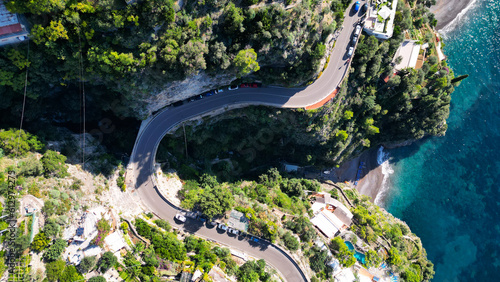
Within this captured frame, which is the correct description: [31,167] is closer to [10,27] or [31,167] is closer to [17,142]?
[17,142]

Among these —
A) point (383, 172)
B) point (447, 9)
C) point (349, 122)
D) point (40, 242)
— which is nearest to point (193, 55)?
point (40, 242)

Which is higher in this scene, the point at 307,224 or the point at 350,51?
the point at 350,51

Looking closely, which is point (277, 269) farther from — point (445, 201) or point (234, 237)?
point (445, 201)

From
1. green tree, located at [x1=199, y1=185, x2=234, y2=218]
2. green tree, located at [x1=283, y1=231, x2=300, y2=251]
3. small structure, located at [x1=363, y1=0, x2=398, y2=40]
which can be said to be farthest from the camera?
small structure, located at [x1=363, y1=0, x2=398, y2=40]

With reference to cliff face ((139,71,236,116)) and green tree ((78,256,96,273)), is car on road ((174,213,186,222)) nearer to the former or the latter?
green tree ((78,256,96,273))

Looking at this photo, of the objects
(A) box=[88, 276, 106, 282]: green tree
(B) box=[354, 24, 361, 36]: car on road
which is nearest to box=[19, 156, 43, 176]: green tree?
(A) box=[88, 276, 106, 282]: green tree

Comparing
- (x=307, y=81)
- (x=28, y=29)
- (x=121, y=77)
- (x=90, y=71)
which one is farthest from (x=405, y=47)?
(x=28, y=29)

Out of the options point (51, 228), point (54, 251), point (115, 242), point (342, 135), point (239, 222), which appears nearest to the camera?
point (54, 251)
